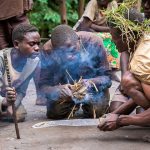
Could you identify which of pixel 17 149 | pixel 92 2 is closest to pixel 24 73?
pixel 17 149

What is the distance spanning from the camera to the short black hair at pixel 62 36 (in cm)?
471

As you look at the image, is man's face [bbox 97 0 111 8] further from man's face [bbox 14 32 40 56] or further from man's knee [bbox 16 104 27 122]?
man's knee [bbox 16 104 27 122]

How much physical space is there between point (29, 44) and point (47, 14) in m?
6.82

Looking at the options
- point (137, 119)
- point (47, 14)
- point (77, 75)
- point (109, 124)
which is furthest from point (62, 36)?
point (47, 14)

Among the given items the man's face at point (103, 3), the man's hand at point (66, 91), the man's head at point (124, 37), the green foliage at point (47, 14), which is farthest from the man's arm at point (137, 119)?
the green foliage at point (47, 14)

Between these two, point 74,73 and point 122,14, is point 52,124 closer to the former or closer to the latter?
point 74,73

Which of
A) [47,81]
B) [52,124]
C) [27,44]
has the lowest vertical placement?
[52,124]

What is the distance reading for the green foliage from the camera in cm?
1152

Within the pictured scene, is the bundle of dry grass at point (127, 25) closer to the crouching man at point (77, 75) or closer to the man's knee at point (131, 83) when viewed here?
the man's knee at point (131, 83)

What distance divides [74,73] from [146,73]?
4.49 feet

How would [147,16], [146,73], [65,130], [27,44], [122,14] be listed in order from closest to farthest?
[146,73] → [122,14] → [65,130] → [27,44] → [147,16]

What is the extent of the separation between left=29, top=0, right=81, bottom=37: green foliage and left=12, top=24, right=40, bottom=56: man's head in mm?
6464

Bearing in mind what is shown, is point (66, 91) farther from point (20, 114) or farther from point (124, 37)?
point (124, 37)

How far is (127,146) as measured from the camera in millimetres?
3869
